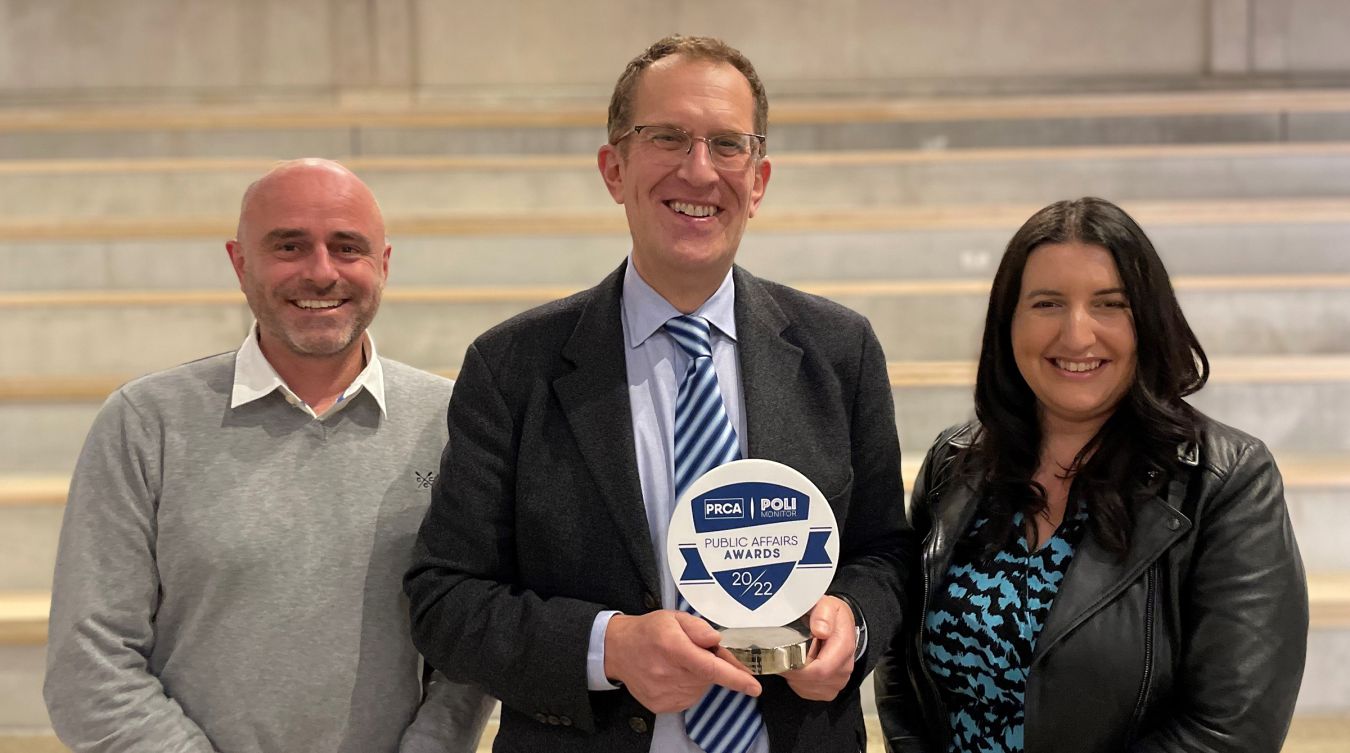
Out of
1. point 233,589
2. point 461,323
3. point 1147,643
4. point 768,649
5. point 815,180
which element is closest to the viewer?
point 768,649

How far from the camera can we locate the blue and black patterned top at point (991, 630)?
1.72m

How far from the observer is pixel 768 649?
56.6 inches

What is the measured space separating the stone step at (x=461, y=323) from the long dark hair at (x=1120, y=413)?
210cm

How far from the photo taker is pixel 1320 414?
3488 millimetres

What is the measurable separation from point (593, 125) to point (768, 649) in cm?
440

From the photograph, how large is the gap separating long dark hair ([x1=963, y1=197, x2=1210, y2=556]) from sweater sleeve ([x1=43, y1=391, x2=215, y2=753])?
1178mm

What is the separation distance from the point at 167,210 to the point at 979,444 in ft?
13.2

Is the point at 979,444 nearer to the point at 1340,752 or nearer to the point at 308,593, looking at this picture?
the point at 308,593

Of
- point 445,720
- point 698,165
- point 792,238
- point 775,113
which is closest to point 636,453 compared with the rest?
point 698,165

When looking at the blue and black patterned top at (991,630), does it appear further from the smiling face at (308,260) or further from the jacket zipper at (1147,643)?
the smiling face at (308,260)

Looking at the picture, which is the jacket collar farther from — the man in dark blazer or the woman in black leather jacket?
the woman in black leather jacket

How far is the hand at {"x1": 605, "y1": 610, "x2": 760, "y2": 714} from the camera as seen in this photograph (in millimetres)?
1443

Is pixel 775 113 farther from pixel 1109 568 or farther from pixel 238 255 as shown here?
pixel 1109 568

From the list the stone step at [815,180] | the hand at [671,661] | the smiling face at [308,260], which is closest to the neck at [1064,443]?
the hand at [671,661]
